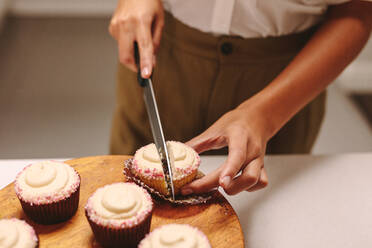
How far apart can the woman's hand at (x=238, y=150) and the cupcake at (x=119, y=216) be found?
→ 150 millimetres

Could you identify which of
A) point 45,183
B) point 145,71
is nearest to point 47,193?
point 45,183

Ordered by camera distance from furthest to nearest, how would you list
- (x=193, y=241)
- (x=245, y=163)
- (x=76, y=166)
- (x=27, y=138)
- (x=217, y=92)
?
(x=27, y=138)
(x=217, y=92)
(x=76, y=166)
(x=245, y=163)
(x=193, y=241)

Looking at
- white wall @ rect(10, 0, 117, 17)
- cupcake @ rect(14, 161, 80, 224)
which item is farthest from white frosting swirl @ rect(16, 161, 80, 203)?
white wall @ rect(10, 0, 117, 17)

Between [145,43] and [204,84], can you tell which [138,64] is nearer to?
[145,43]

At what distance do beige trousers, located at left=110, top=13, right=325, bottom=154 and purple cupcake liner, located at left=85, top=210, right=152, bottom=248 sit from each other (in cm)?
61

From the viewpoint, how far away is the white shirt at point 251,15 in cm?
126

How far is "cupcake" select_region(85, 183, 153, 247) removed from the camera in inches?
36.9

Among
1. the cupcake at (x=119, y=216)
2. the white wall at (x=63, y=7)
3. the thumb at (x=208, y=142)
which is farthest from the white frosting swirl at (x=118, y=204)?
the white wall at (x=63, y=7)

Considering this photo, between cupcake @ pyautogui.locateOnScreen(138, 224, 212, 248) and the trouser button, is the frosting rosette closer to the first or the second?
cupcake @ pyautogui.locateOnScreen(138, 224, 212, 248)

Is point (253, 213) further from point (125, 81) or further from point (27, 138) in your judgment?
point (27, 138)

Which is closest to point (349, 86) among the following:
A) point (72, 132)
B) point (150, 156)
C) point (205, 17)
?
point (72, 132)

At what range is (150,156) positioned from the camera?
1119 mm

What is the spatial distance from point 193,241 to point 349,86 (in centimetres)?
317

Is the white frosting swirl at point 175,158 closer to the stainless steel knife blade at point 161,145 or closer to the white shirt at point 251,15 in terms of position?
the stainless steel knife blade at point 161,145
